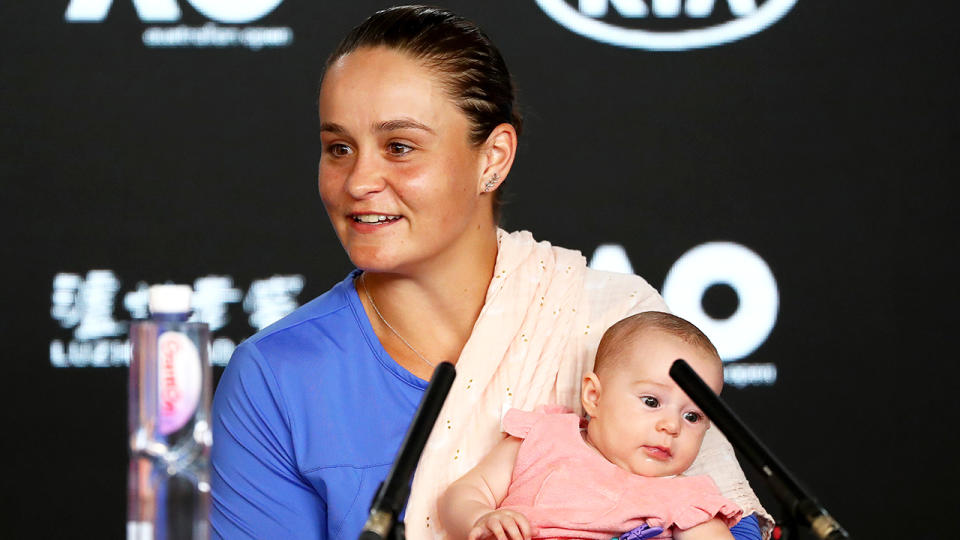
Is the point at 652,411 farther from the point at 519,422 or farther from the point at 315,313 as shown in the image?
the point at 315,313

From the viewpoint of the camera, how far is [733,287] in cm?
313

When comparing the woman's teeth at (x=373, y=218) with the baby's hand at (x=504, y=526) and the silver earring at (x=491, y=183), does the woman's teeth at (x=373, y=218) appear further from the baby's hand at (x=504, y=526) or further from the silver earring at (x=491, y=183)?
the baby's hand at (x=504, y=526)

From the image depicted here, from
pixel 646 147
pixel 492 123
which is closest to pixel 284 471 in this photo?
pixel 492 123

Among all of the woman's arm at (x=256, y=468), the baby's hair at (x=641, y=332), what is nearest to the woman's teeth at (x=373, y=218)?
the woman's arm at (x=256, y=468)

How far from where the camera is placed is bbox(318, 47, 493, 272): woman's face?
1.78 m

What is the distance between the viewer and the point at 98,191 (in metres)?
3.13

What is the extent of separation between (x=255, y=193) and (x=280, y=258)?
→ 0.17 meters

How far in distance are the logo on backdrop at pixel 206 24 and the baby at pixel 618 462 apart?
168 cm

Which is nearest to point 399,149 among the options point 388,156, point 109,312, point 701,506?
point 388,156

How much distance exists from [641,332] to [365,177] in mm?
442

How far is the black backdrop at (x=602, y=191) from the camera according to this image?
3125mm

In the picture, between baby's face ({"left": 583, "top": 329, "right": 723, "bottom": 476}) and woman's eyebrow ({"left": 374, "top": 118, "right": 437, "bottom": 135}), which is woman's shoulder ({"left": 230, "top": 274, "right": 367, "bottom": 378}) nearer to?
woman's eyebrow ({"left": 374, "top": 118, "right": 437, "bottom": 135})

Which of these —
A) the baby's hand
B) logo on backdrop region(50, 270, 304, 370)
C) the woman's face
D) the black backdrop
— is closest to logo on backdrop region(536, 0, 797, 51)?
the black backdrop

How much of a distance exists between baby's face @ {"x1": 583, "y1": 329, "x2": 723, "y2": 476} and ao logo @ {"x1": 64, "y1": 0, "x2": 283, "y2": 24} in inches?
69.7
